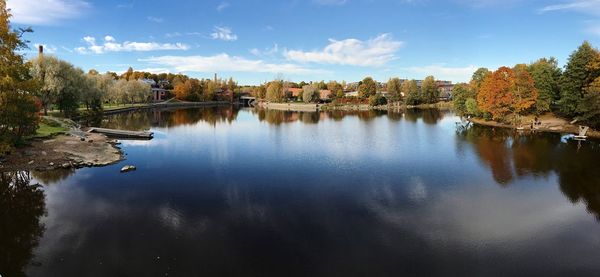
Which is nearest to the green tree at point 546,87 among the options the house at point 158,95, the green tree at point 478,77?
the green tree at point 478,77

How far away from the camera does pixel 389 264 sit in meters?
13.1

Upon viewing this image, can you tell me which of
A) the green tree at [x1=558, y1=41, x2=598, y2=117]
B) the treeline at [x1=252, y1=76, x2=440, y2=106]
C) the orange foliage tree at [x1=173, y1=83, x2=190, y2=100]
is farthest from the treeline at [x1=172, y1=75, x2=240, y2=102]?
the green tree at [x1=558, y1=41, x2=598, y2=117]

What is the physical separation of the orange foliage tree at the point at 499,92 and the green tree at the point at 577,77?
265 inches

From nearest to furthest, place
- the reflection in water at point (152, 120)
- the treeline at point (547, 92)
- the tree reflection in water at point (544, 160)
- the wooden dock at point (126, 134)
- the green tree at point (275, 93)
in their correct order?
the tree reflection in water at point (544, 160) < the wooden dock at point (126, 134) < the treeline at point (547, 92) < the reflection in water at point (152, 120) < the green tree at point (275, 93)

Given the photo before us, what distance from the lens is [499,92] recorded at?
5494 centimetres

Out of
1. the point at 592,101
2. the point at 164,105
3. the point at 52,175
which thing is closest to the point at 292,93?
the point at 164,105

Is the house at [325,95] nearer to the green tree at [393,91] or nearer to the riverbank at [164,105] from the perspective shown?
the green tree at [393,91]

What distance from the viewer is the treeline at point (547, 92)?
4591 cm

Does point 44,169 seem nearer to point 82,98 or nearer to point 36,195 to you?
point 36,195

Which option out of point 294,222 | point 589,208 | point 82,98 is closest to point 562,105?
point 589,208

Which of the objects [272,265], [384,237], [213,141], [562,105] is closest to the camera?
[272,265]

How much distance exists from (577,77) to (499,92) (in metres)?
9.48

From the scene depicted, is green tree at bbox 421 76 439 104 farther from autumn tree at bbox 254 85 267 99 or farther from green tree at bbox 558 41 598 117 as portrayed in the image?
green tree at bbox 558 41 598 117

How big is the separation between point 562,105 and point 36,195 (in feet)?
199
